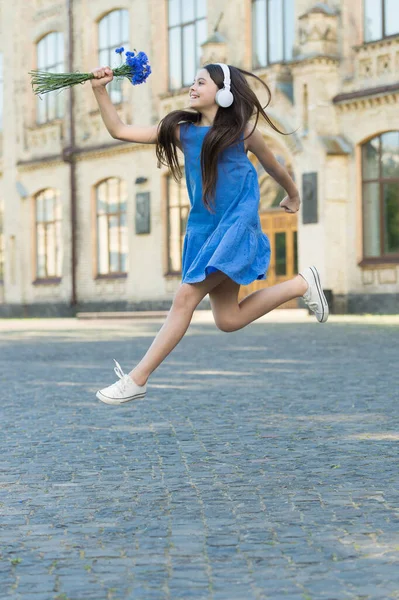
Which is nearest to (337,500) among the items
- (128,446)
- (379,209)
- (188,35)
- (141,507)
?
(141,507)

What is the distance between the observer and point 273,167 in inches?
250

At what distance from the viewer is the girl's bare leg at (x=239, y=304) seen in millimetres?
6180

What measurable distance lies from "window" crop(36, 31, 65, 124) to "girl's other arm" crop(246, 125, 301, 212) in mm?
31930

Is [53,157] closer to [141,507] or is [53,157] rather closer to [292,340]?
[292,340]

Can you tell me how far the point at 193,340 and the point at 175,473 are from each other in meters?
12.9

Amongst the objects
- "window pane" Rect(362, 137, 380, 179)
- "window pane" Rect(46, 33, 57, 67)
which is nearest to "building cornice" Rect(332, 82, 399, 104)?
"window pane" Rect(362, 137, 380, 179)

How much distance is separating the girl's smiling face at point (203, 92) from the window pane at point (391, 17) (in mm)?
21893

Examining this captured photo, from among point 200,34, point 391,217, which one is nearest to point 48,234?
point 200,34

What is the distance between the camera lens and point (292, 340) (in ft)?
56.9

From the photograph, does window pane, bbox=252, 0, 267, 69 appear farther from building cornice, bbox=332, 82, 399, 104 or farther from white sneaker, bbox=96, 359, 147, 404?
white sneaker, bbox=96, 359, 147, 404

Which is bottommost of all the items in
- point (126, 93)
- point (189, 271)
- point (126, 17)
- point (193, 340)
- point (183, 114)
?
point (193, 340)

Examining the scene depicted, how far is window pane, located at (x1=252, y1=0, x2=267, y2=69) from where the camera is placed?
3030 cm

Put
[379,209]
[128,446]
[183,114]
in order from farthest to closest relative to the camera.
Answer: [379,209]
[128,446]
[183,114]

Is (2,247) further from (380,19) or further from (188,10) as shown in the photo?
(380,19)
